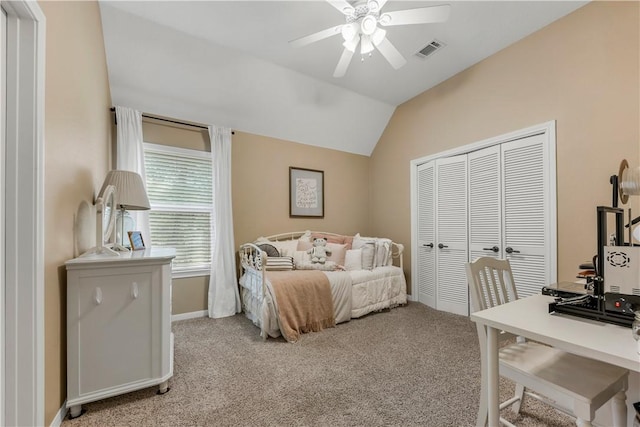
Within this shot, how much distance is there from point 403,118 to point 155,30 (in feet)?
10.6

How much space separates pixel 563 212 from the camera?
246 cm

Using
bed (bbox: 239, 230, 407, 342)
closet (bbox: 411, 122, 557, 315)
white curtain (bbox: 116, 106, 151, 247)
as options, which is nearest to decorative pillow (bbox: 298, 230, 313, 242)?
bed (bbox: 239, 230, 407, 342)

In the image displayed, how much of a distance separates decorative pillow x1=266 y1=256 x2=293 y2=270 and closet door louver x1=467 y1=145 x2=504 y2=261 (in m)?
2.17

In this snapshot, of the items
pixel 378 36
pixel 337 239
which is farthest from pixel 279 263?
pixel 378 36

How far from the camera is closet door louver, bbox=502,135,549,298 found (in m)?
2.60

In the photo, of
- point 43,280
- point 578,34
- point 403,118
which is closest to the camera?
point 43,280

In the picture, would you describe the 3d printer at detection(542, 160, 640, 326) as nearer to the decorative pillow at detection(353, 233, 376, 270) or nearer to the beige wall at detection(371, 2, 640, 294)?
the beige wall at detection(371, 2, 640, 294)

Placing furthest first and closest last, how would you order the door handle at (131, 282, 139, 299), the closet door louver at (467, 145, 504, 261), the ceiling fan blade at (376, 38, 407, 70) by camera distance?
the closet door louver at (467, 145, 504, 261) < the ceiling fan blade at (376, 38, 407, 70) < the door handle at (131, 282, 139, 299)

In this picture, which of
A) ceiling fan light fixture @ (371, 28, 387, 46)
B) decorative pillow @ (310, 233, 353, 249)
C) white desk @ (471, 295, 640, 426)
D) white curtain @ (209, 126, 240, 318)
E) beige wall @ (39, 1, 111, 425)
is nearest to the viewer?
white desk @ (471, 295, 640, 426)

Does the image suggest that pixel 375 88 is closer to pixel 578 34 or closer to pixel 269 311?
pixel 578 34

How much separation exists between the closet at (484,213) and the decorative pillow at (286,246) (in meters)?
1.72

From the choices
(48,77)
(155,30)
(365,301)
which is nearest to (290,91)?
(155,30)

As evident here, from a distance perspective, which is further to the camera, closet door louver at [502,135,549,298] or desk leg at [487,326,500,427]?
closet door louver at [502,135,549,298]

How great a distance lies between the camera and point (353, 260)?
3.57 meters
